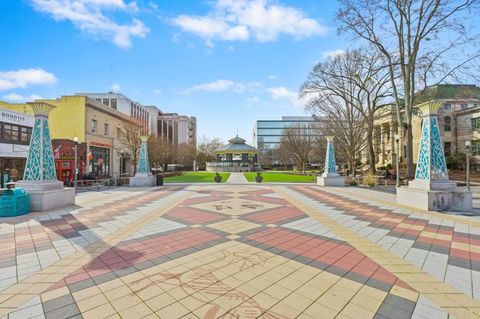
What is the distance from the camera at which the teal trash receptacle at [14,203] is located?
8.24m

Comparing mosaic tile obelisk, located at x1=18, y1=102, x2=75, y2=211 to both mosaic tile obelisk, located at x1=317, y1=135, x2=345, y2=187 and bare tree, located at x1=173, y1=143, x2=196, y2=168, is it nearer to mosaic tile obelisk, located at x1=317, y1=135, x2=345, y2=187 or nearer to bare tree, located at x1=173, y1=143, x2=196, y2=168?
mosaic tile obelisk, located at x1=317, y1=135, x2=345, y2=187

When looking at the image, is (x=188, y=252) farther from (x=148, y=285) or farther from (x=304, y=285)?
(x=304, y=285)

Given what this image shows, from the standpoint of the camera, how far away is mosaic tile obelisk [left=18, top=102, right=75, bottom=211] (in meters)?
9.16

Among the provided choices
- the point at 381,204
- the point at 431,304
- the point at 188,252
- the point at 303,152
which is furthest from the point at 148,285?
the point at 303,152

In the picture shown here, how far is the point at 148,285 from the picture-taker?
3.58 metres

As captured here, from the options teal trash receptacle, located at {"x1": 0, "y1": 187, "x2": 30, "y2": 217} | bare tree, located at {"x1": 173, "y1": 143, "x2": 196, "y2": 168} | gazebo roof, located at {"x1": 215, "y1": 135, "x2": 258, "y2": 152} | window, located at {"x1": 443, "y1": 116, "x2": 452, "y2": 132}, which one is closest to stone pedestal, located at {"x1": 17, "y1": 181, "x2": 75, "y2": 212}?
teal trash receptacle, located at {"x1": 0, "y1": 187, "x2": 30, "y2": 217}

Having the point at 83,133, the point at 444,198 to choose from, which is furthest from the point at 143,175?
the point at 444,198

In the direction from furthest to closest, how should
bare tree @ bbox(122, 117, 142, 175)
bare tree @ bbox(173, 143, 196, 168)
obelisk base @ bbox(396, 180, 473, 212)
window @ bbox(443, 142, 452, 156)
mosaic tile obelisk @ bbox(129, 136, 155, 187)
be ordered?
bare tree @ bbox(173, 143, 196, 168) → window @ bbox(443, 142, 452, 156) → bare tree @ bbox(122, 117, 142, 175) → mosaic tile obelisk @ bbox(129, 136, 155, 187) → obelisk base @ bbox(396, 180, 473, 212)

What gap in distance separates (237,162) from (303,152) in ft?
50.9

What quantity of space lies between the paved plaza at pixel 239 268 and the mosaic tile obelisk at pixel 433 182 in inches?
68.4

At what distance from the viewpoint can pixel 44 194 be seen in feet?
30.0

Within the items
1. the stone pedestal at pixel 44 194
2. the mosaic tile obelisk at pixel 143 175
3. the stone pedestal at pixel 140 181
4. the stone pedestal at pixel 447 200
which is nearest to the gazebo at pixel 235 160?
the mosaic tile obelisk at pixel 143 175

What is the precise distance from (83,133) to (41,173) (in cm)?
2105

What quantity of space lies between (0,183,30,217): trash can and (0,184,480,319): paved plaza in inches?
33.5
